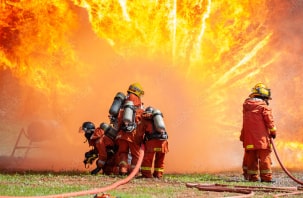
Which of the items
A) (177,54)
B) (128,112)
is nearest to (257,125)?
Result: (128,112)

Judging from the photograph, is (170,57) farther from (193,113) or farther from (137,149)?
(137,149)

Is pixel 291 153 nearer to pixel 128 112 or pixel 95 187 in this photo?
pixel 128 112

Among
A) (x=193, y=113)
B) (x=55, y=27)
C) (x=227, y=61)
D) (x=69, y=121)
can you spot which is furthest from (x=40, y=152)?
(x=227, y=61)

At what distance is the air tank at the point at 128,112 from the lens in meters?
11.6

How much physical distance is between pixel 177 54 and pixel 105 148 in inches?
418

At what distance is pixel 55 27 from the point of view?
23781 millimetres

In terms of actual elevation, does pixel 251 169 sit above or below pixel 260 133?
below

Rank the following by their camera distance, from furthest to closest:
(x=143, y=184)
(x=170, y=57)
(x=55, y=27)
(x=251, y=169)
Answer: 1. (x=55, y=27)
2. (x=170, y=57)
3. (x=251, y=169)
4. (x=143, y=184)

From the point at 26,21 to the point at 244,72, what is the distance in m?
12.1

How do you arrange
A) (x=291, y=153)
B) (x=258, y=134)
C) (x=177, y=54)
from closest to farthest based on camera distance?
(x=258, y=134) → (x=291, y=153) → (x=177, y=54)

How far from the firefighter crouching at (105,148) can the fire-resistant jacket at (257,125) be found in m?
3.58

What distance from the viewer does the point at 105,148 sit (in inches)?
491

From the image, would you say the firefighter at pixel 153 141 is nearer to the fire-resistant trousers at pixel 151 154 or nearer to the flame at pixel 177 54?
the fire-resistant trousers at pixel 151 154

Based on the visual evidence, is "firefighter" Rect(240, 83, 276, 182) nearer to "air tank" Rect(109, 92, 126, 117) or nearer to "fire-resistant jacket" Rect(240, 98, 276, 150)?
"fire-resistant jacket" Rect(240, 98, 276, 150)
